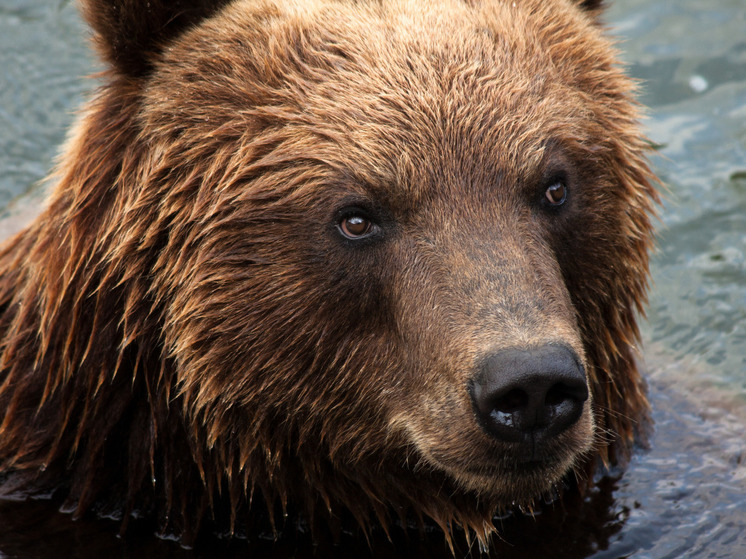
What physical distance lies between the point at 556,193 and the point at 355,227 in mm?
1004

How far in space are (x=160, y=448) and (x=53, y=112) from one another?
6.00 m

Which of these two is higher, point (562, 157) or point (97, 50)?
point (97, 50)

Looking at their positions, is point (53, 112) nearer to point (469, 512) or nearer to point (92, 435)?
point (92, 435)

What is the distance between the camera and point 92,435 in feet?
17.4

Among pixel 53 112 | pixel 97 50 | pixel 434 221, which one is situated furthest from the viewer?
pixel 53 112

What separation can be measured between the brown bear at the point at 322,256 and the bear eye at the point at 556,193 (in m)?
0.01

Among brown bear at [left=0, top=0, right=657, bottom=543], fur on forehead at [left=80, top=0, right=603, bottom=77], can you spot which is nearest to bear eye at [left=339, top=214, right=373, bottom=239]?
brown bear at [left=0, top=0, right=657, bottom=543]

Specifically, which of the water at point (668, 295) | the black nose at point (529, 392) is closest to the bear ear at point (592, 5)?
the water at point (668, 295)

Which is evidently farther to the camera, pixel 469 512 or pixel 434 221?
pixel 469 512

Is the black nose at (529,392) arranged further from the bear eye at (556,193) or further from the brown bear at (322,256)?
the bear eye at (556,193)

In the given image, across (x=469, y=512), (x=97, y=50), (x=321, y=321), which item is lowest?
(x=469, y=512)

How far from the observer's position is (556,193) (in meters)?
5.06

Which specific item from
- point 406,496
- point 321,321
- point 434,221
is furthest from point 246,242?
point 406,496

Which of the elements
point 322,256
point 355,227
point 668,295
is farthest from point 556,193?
point 668,295
